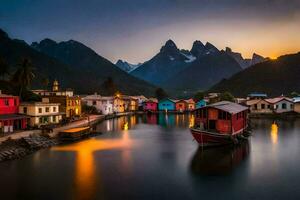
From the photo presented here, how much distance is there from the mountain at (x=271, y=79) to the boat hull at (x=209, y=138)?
406ft

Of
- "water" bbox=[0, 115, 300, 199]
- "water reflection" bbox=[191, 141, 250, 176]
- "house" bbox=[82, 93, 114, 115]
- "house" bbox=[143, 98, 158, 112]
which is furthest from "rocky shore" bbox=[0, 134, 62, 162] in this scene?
"house" bbox=[143, 98, 158, 112]

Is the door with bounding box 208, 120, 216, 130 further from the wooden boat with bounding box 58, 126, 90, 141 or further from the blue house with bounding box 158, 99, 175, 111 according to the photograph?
the blue house with bounding box 158, 99, 175, 111

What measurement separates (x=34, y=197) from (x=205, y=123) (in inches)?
1101

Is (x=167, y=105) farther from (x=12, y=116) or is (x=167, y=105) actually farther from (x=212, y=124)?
(x=12, y=116)

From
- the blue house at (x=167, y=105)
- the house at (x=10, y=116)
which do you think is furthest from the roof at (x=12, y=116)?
the blue house at (x=167, y=105)

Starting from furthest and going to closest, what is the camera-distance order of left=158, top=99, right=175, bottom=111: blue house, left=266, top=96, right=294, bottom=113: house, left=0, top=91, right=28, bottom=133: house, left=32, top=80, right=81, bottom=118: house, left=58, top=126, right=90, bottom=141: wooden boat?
left=158, top=99, right=175, bottom=111: blue house → left=266, top=96, right=294, bottom=113: house → left=32, top=80, right=81, bottom=118: house → left=58, top=126, right=90, bottom=141: wooden boat → left=0, top=91, right=28, bottom=133: house

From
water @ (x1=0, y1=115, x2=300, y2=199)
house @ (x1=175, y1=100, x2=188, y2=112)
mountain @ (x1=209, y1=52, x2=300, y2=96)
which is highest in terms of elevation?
mountain @ (x1=209, y1=52, x2=300, y2=96)

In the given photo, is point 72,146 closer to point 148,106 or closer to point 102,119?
point 102,119

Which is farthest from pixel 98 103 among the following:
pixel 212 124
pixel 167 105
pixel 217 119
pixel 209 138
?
pixel 209 138

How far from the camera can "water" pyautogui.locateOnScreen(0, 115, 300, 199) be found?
1035 inches

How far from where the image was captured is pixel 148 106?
130 meters

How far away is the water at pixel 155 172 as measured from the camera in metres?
26.3

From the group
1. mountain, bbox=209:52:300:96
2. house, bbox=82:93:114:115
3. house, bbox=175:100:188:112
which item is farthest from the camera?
mountain, bbox=209:52:300:96

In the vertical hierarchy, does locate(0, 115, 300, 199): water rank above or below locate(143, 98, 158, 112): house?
below
